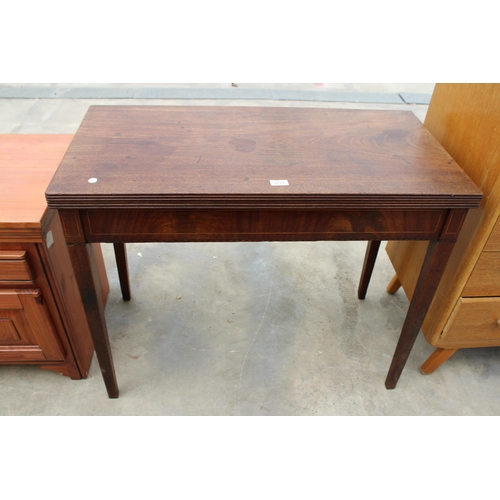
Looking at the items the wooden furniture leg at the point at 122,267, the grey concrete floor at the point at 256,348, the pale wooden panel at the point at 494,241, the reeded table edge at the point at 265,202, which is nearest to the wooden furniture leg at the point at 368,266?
the grey concrete floor at the point at 256,348

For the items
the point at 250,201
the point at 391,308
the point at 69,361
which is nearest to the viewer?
the point at 250,201

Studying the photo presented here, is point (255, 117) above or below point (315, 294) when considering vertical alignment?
above

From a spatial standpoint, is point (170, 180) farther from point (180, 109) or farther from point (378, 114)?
point (378, 114)

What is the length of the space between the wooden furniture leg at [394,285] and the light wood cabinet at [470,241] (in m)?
0.29

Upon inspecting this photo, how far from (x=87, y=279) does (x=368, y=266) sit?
3.74ft

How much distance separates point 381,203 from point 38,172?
1.00 metres

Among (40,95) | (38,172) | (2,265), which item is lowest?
(40,95)

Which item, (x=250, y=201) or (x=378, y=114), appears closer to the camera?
(x=250, y=201)

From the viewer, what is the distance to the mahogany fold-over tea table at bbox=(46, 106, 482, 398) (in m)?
0.99

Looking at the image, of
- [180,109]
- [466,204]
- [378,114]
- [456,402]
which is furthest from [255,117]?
[456,402]

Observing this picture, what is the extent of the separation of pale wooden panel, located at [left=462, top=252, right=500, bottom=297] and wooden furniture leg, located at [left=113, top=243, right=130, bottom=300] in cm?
123

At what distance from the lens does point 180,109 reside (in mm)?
1357

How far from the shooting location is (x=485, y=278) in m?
1.29

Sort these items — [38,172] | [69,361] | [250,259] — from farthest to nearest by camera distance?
[250,259] < [69,361] < [38,172]
